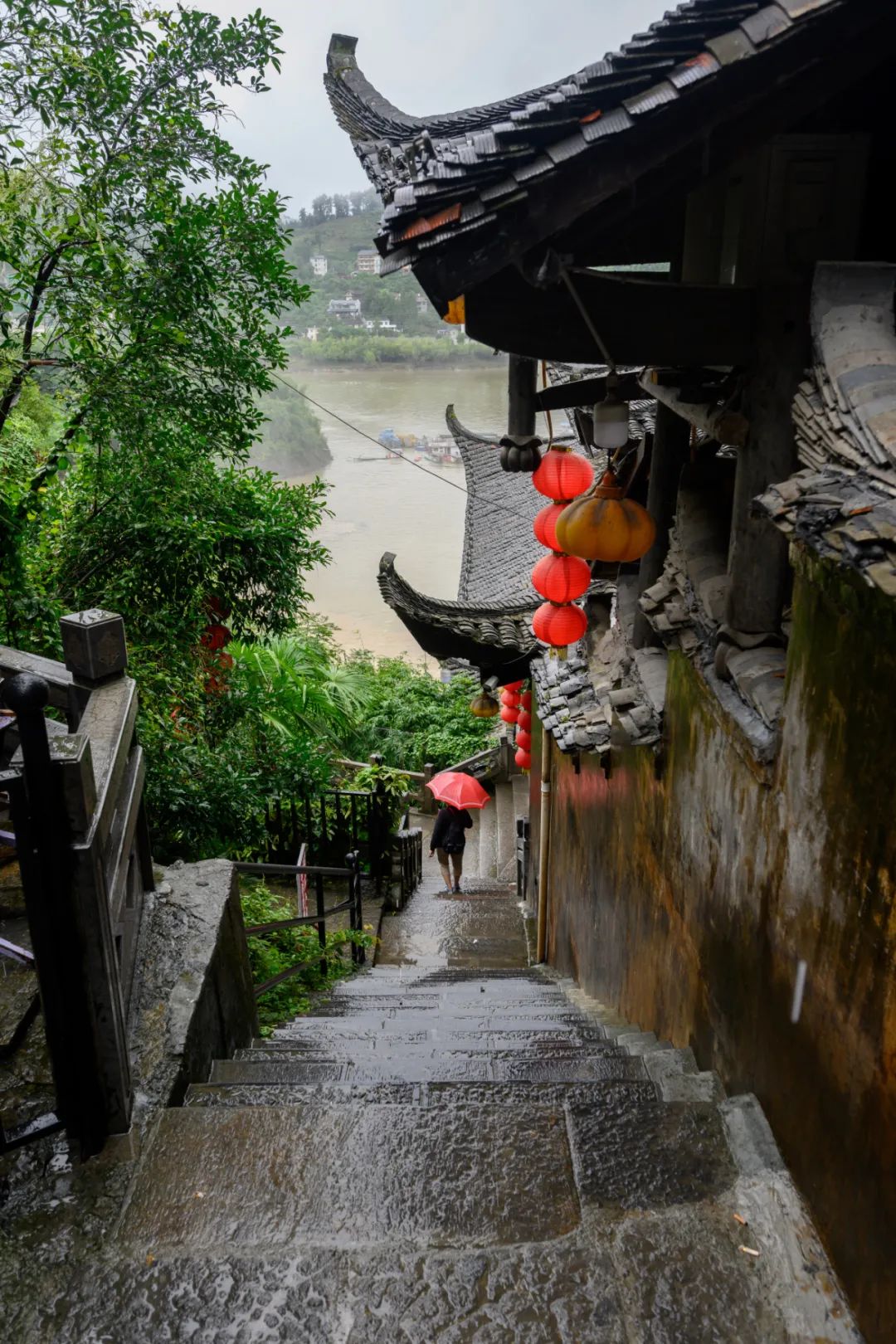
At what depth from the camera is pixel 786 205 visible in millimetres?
3486

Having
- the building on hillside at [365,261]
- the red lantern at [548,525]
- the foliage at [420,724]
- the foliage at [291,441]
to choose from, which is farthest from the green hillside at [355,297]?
the red lantern at [548,525]

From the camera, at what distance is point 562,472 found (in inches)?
240

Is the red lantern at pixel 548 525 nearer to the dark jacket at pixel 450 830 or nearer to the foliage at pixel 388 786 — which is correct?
the foliage at pixel 388 786

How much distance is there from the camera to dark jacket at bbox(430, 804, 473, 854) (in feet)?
41.3

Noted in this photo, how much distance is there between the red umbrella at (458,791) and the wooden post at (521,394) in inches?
309

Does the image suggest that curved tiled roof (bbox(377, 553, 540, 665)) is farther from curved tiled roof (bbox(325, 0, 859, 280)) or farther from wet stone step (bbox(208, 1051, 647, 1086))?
curved tiled roof (bbox(325, 0, 859, 280))

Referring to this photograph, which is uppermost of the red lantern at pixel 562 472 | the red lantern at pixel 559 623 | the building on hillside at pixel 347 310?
the building on hillside at pixel 347 310

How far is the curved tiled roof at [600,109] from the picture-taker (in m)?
2.79

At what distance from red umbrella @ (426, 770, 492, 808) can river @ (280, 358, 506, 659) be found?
72.1ft

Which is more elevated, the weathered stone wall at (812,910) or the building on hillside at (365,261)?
the building on hillside at (365,261)

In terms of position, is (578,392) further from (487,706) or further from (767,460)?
(487,706)

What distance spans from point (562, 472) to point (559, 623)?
112cm

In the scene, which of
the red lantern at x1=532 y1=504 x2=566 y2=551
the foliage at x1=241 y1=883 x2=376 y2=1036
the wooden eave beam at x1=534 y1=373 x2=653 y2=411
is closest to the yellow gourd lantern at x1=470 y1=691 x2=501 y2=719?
the foliage at x1=241 y1=883 x2=376 y2=1036

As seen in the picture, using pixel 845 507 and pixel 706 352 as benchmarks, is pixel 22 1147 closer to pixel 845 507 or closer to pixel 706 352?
pixel 845 507
